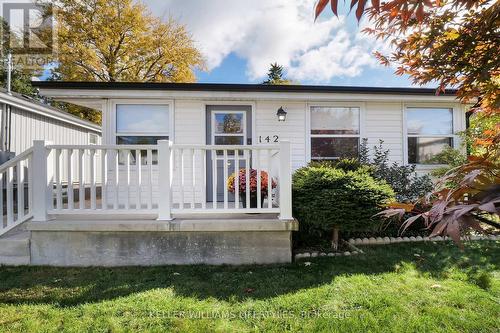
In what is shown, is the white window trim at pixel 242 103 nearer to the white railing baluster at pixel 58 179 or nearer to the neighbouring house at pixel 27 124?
the white railing baluster at pixel 58 179

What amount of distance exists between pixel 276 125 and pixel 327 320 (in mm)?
4367

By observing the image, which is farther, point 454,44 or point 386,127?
point 386,127

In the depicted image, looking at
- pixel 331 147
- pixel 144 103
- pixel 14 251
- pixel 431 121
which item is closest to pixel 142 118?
pixel 144 103

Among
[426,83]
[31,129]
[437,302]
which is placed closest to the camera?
[426,83]

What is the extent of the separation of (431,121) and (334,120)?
2.25m

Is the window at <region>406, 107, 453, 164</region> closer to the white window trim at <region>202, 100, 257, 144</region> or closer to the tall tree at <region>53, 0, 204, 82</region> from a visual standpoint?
the white window trim at <region>202, 100, 257, 144</region>

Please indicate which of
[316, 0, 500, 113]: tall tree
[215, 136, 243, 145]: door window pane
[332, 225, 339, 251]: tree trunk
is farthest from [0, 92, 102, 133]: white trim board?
[316, 0, 500, 113]: tall tree

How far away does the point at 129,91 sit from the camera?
5.55 m

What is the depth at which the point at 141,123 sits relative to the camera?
19.4 ft

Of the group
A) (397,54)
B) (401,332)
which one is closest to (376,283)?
(401,332)

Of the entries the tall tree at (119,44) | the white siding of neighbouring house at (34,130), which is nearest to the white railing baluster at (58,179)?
the white siding of neighbouring house at (34,130)

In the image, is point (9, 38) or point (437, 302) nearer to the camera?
point (437, 302)

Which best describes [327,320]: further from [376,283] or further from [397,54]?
[397,54]

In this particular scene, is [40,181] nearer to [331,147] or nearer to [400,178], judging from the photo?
[331,147]
